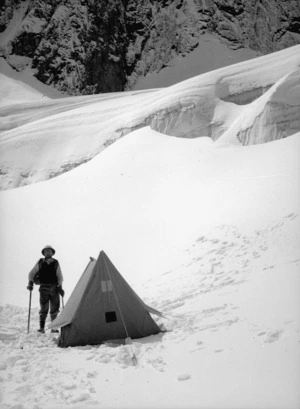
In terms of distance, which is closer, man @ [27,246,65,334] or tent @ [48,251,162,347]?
tent @ [48,251,162,347]

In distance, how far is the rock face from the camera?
87562mm

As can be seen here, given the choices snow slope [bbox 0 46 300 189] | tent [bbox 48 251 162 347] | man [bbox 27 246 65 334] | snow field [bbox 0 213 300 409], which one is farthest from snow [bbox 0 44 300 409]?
man [bbox 27 246 65 334]

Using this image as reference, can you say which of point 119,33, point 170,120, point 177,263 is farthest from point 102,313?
point 119,33

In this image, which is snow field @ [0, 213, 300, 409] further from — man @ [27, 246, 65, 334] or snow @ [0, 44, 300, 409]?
man @ [27, 246, 65, 334]

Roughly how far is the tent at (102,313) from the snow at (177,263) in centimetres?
28

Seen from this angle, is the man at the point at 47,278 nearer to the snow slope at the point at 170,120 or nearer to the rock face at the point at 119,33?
the snow slope at the point at 170,120

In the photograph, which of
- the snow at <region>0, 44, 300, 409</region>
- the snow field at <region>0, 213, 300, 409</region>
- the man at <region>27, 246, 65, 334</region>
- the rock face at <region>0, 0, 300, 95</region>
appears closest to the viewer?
the snow field at <region>0, 213, 300, 409</region>

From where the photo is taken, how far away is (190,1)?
326 feet

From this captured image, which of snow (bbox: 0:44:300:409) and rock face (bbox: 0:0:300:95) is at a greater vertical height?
rock face (bbox: 0:0:300:95)

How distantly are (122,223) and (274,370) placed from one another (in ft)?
32.7

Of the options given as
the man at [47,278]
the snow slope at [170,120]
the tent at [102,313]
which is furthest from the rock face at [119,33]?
the tent at [102,313]

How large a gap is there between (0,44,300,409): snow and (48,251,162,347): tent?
276mm

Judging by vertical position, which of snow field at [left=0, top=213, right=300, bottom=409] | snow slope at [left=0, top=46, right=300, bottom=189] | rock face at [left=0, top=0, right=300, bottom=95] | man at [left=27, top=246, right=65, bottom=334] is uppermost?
rock face at [left=0, top=0, right=300, bottom=95]

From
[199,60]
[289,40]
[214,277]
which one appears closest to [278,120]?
[214,277]
